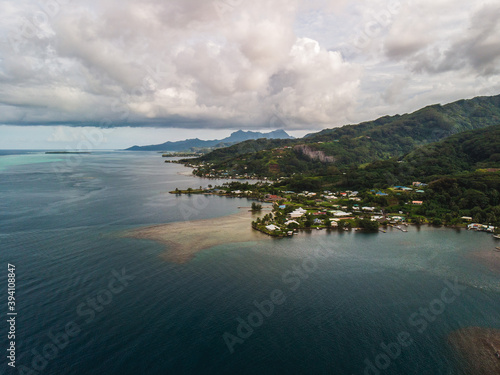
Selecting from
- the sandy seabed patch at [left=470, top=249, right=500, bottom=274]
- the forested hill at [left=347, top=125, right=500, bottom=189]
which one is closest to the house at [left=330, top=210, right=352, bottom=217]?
the sandy seabed patch at [left=470, top=249, right=500, bottom=274]

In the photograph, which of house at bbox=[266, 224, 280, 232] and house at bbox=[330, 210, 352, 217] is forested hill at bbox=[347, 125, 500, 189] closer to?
house at bbox=[330, 210, 352, 217]

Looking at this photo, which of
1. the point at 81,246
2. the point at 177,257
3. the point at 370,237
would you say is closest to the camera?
the point at 177,257

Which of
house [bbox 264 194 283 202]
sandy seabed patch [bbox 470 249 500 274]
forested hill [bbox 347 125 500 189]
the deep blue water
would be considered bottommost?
house [bbox 264 194 283 202]

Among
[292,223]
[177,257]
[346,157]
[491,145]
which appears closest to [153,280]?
Result: [177,257]

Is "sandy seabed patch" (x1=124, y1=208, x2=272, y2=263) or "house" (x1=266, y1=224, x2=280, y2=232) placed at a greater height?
"house" (x1=266, y1=224, x2=280, y2=232)

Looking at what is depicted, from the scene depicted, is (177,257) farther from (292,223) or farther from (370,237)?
(370,237)
